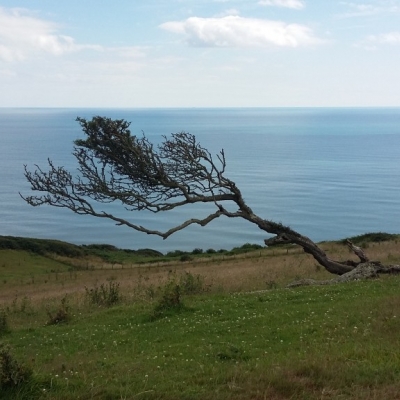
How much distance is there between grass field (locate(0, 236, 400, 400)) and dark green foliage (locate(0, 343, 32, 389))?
0.01 metres

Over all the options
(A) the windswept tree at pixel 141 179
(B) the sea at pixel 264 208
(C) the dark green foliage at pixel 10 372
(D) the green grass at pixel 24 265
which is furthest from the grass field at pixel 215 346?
(B) the sea at pixel 264 208

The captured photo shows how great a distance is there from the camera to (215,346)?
8.48 meters

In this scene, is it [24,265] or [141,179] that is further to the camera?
[24,265]

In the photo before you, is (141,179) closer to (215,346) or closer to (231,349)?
(215,346)

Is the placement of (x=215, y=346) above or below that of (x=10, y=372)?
below

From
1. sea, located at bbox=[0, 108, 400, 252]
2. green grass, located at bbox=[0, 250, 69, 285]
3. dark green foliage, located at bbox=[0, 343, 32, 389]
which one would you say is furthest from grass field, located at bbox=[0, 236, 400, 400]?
sea, located at bbox=[0, 108, 400, 252]

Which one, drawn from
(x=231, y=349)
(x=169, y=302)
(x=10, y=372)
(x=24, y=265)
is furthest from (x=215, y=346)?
(x=24, y=265)

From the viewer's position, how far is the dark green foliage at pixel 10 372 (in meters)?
5.86

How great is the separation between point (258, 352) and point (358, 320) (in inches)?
99.5

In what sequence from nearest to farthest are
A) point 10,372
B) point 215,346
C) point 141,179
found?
point 10,372, point 215,346, point 141,179

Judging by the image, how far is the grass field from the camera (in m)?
5.98

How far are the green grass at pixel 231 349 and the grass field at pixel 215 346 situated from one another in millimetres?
16

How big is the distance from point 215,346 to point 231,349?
0.47 metres

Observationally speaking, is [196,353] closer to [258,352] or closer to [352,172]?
[258,352]
